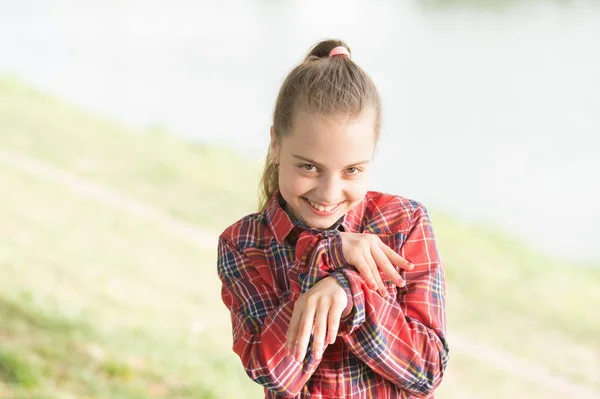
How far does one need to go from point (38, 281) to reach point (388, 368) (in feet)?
10.1

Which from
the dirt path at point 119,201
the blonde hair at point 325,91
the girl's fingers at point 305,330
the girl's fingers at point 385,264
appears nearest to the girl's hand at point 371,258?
the girl's fingers at point 385,264

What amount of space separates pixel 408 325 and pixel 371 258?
0.14m

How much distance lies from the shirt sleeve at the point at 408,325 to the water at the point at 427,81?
3.44m

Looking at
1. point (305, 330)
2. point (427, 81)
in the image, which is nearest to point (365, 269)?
point (305, 330)

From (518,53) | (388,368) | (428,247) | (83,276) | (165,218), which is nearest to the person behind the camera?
(388,368)

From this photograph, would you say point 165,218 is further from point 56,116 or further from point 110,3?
point 110,3

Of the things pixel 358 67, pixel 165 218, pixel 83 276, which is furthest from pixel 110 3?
pixel 358 67

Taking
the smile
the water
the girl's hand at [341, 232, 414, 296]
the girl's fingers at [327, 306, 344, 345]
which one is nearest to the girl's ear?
the smile

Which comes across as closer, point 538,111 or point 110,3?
point 538,111

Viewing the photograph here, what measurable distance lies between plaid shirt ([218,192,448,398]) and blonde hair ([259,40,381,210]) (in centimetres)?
17

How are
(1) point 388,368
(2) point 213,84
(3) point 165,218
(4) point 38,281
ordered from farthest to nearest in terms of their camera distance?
(2) point 213,84 → (3) point 165,218 → (4) point 38,281 → (1) point 388,368

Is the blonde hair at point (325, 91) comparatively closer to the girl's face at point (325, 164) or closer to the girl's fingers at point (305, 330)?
the girl's face at point (325, 164)

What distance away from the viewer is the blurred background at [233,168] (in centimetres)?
398

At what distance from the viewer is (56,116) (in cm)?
661
